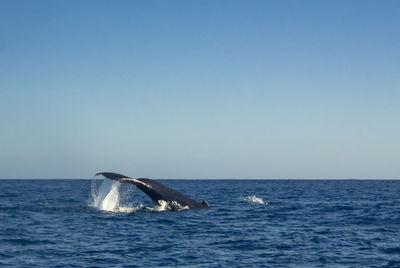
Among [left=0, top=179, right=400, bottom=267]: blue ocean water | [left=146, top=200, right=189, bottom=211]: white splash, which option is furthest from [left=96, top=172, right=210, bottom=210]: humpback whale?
[left=0, top=179, right=400, bottom=267]: blue ocean water

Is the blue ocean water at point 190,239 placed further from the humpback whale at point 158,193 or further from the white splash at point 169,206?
the humpback whale at point 158,193

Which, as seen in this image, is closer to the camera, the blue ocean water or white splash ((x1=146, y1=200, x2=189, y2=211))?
the blue ocean water

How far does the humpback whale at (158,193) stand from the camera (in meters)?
17.5

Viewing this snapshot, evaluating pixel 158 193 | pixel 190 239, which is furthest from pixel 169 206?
pixel 190 239

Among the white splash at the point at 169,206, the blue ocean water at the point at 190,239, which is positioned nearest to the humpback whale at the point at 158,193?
the white splash at the point at 169,206

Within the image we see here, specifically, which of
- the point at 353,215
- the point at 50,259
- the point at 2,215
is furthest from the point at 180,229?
the point at 353,215

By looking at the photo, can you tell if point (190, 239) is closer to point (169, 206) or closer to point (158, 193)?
point (158, 193)

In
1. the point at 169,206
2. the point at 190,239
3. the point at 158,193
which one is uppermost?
the point at 158,193

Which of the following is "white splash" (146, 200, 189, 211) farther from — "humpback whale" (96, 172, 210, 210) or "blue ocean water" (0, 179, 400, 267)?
"blue ocean water" (0, 179, 400, 267)

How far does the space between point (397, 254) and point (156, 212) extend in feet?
36.1

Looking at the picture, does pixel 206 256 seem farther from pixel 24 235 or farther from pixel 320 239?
pixel 24 235

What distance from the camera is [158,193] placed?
63.9 ft

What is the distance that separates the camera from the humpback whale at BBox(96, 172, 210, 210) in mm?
17516

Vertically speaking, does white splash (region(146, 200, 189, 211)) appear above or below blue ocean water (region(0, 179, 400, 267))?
above
